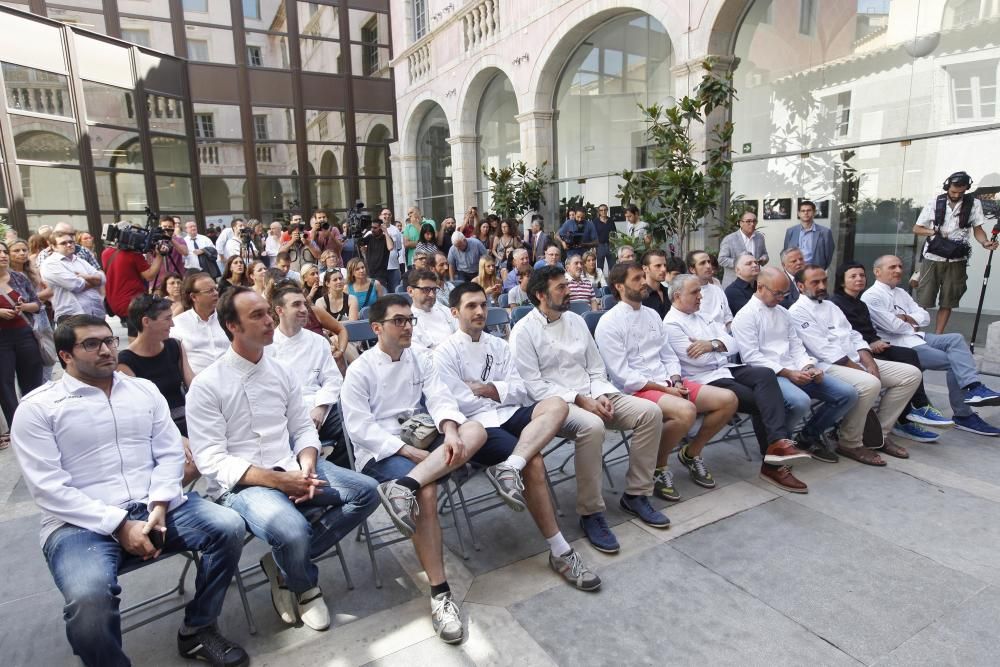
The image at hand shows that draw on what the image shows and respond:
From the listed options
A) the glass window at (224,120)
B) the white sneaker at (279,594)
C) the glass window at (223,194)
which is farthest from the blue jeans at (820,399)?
the glass window at (224,120)

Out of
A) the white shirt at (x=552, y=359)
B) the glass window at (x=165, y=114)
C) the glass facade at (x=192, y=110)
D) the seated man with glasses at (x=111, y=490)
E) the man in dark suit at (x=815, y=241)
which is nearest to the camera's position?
the seated man with glasses at (x=111, y=490)

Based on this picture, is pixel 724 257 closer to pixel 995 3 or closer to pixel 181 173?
pixel 995 3

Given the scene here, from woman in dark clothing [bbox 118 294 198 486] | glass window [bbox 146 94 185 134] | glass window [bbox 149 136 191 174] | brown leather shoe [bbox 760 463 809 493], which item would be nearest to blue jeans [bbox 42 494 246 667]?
woman in dark clothing [bbox 118 294 198 486]

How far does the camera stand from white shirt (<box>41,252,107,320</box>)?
5.63m

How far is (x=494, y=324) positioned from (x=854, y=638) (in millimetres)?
3839

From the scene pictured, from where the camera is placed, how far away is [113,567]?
221 cm

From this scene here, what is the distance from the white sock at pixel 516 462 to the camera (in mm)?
2939

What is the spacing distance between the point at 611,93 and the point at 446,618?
10889mm

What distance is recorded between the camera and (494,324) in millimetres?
5691

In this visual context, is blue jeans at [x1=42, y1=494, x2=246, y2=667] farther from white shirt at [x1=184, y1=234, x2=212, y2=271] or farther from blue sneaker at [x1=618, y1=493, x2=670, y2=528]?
white shirt at [x1=184, y1=234, x2=212, y2=271]

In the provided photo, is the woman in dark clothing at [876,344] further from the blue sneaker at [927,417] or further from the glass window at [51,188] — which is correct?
the glass window at [51,188]

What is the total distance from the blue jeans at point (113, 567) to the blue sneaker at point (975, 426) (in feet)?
17.3

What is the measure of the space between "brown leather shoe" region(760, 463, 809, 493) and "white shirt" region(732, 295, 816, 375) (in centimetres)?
71

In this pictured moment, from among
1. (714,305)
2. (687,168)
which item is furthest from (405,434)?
(687,168)
